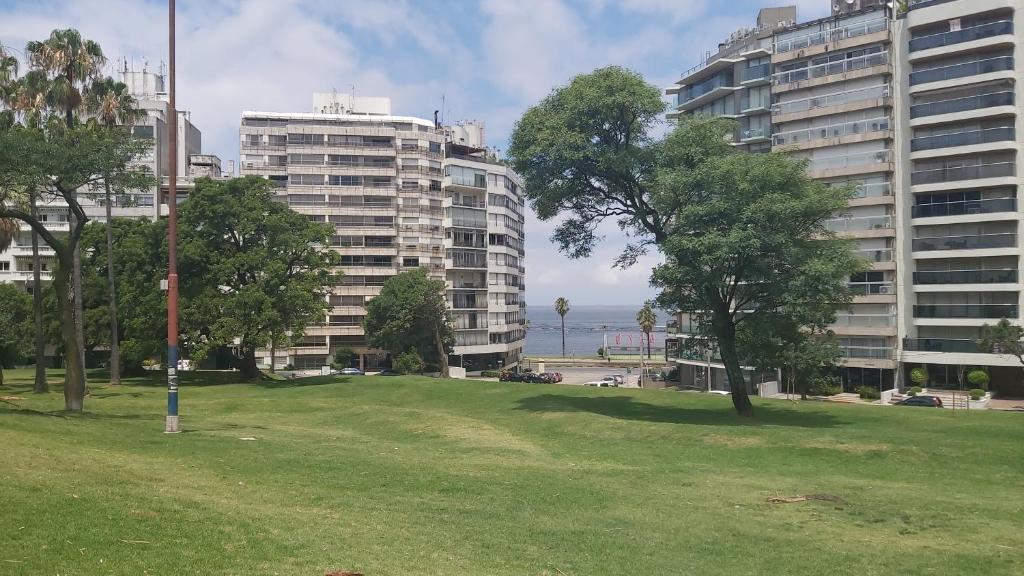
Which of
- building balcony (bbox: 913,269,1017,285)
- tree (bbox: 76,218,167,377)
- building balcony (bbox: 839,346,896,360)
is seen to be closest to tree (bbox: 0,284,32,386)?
tree (bbox: 76,218,167,377)

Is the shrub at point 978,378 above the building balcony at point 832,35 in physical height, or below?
below

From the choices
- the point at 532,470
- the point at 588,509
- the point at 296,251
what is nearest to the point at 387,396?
the point at 296,251

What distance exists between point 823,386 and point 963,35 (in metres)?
33.1

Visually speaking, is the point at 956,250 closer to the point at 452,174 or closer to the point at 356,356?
the point at 452,174

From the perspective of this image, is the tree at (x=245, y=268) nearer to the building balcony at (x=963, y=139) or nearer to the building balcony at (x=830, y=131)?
the building balcony at (x=830, y=131)

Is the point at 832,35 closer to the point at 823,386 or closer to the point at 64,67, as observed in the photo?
the point at 823,386

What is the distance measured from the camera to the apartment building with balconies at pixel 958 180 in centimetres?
6644

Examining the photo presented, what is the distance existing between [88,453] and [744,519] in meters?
15.8

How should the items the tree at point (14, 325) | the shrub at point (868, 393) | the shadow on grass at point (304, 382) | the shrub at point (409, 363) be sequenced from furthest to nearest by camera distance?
the shrub at point (409, 363), the tree at point (14, 325), the shrub at point (868, 393), the shadow on grass at point (304, 382)

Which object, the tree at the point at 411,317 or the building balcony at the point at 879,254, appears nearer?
the building balcony at the point at 879,254

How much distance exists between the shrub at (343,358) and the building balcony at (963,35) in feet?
233

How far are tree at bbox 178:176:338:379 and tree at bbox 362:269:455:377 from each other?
20.9 m

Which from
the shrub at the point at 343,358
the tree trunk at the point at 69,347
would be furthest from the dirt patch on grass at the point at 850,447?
the shrub at the point at 343,358

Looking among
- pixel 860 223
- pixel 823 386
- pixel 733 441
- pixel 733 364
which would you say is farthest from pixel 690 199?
pixel 860 223
